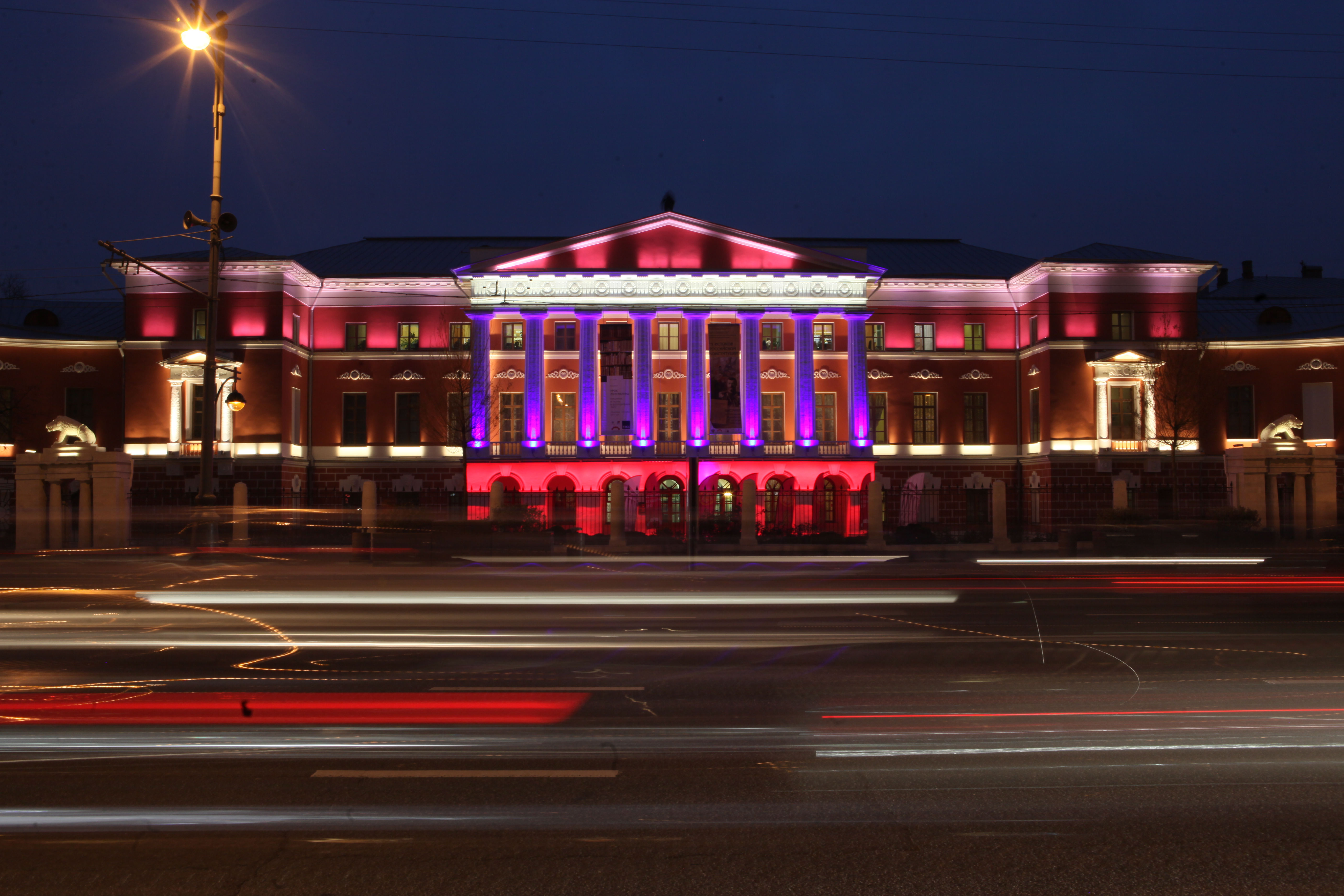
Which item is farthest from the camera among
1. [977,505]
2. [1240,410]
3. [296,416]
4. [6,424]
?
[977,505]

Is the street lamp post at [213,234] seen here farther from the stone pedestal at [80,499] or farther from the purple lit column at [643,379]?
the purple lit column at [643,379]

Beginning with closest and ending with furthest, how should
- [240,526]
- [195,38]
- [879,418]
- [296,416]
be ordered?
[195,38] → [240,526] → [296,416] → [879,418]

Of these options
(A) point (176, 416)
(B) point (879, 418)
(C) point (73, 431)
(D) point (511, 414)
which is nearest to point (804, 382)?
(B) point (879, 418)

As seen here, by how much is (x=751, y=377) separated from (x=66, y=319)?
121ft

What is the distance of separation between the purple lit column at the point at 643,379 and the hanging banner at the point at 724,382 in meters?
2.91

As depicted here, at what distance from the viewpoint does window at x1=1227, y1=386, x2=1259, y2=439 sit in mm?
53281

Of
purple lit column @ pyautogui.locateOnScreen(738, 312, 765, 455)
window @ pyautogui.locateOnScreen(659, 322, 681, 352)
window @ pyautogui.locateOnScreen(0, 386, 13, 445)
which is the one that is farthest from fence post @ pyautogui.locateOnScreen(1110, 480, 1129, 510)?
window @ pyautogui.locateOnScreen(0, 386, 13, 445)

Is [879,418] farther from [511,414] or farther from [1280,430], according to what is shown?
[1280,430]

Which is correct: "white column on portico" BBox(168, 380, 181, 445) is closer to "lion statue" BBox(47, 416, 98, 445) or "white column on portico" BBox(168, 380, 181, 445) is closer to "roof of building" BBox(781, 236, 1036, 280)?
"lion statue" BBox(47, 416, 98, 445)

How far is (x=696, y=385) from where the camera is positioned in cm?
5144

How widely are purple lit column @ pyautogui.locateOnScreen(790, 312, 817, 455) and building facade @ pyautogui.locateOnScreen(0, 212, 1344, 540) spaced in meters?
0.13

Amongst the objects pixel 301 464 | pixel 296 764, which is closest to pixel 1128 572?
pixel 296 764

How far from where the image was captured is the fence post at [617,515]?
3559 cm

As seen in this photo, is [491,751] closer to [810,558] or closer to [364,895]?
[364,895]
